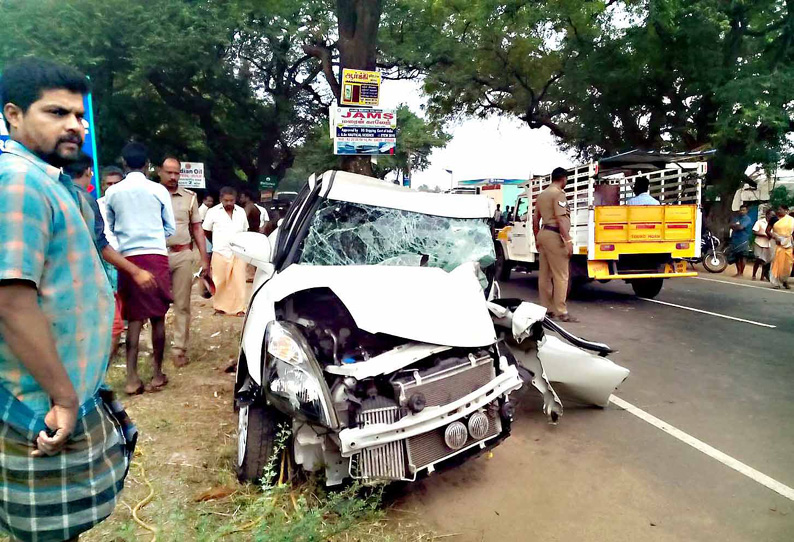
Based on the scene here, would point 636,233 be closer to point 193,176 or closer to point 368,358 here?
point 368,358

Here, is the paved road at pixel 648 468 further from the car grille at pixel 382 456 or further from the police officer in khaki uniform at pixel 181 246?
the police officer in khaki uniform at pixel 181 246

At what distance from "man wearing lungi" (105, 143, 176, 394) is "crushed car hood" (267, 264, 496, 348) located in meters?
1.53

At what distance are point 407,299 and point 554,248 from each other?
17.0 feet

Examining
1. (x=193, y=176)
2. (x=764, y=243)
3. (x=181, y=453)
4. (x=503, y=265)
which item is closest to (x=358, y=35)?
(x=503, y=265)

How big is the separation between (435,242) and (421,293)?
1022 millimetres

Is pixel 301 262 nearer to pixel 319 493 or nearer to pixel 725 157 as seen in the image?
pixel 319 493

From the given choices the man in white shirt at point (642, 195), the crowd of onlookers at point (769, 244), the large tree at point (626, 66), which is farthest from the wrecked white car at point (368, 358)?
the large tree at point (626, 66)

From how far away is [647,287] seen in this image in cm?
995

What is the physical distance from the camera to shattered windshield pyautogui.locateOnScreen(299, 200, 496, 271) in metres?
3.81

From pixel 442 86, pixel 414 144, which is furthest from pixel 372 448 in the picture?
Answer: pixel 414 144

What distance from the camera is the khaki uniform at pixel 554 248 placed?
24.8 ft

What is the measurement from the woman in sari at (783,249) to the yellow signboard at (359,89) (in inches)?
333

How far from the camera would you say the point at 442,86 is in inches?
774

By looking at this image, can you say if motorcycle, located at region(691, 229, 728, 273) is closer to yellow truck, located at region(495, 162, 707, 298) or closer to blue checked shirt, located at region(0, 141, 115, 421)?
yellow truck, located at region(495, 162, 707, 298)
